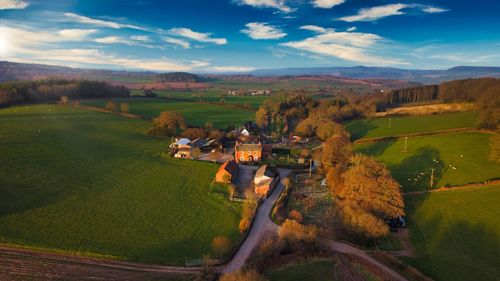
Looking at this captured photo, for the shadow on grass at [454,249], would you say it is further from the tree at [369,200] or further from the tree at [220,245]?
the tree at [220,245]

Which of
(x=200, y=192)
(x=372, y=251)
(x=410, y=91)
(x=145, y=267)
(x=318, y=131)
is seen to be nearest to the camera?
(x=145, y=267)

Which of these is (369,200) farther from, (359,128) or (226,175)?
(359,128)

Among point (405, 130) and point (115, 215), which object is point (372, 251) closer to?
point (115, 215)

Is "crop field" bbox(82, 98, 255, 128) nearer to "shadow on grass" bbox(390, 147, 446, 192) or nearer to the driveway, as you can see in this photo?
"shadow on grass" bbox(390, 147, 446, 192)

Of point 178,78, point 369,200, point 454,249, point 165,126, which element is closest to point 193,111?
point 165,126

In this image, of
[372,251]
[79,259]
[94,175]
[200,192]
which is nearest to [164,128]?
[94,175]

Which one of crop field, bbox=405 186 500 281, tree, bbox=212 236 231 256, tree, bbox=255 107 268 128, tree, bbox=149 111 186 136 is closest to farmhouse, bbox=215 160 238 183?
tree, bbox=212 236 231 256
